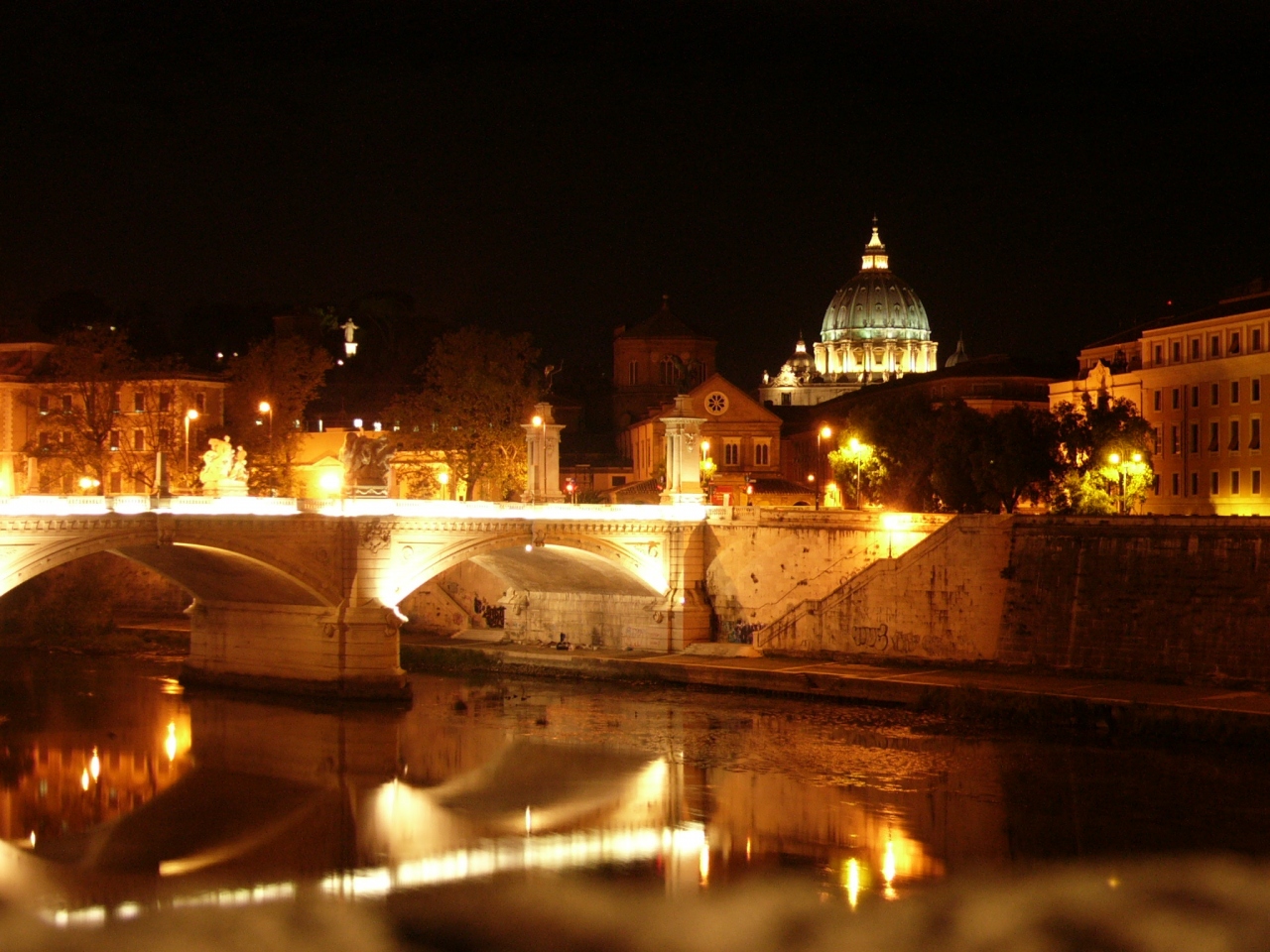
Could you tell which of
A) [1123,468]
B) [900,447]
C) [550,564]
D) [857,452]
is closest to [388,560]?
[550,564]

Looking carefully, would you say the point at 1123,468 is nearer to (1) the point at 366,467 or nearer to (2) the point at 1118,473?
(2) the point at 1118,473

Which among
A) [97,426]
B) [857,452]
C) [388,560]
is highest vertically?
[97,426]

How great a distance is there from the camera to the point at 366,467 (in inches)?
1431

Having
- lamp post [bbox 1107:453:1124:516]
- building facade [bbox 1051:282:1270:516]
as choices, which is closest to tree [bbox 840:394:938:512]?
lamp post [bbox 1107:453:1124:516]

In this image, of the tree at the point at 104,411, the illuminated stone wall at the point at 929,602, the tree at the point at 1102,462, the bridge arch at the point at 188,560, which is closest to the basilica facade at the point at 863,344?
the tree at the point at 104,411

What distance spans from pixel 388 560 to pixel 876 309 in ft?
243

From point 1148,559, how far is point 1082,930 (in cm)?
1408

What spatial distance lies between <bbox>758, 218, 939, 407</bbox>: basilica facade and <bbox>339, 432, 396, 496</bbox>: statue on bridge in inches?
2664

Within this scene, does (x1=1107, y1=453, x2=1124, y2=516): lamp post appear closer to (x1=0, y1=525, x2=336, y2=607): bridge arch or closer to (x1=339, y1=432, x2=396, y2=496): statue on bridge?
(x1=339, y1=432, x2=396, y2=496): statue on bridge

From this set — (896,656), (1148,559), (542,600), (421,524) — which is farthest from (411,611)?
(1148,559)

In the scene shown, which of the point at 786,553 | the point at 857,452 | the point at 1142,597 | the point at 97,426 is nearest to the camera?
the point at 1142,597

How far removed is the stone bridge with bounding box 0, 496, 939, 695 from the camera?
31.9 meters

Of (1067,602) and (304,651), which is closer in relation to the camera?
(1067,602)

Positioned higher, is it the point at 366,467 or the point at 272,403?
the point at 272,403
